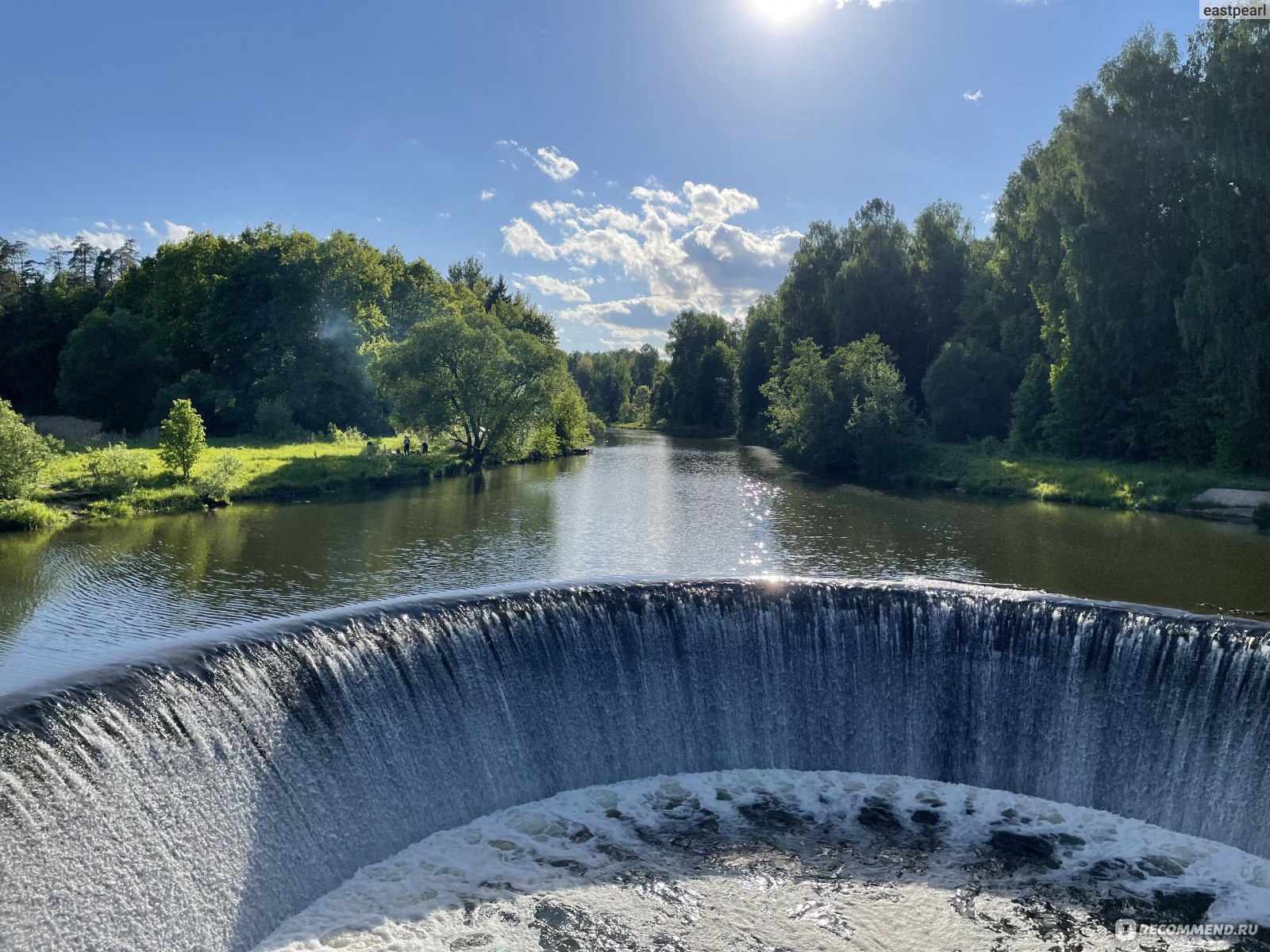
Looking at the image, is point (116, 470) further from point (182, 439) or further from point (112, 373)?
point (112, 373)

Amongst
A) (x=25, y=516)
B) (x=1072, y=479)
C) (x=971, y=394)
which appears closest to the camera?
(x=25, y=516)

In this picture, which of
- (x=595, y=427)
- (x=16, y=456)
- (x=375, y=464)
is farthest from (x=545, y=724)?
(x=595, y=427)

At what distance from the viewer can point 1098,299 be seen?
3444 centimetres

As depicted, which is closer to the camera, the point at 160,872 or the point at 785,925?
the point at 160,872

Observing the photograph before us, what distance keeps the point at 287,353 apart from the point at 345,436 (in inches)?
335

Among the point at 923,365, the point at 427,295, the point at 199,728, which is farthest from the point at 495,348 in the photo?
the point at 199,728

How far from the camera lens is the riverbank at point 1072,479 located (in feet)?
98.2

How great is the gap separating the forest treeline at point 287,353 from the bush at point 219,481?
11896 millimetres

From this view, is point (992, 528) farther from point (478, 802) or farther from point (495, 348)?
point (495, 348)

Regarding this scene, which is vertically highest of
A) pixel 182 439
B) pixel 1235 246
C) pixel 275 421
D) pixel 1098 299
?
pixel 1235 246

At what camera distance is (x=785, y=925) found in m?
9.07

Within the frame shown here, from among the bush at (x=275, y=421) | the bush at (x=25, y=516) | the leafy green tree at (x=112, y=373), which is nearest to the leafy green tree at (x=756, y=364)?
the bush at (x=275, y=421)

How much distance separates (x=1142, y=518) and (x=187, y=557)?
89.7 ft

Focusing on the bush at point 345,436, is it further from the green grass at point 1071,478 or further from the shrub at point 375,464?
the green grass at point 1071,478
